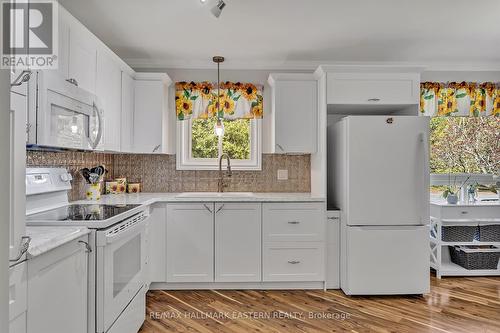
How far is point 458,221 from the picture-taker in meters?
3.42

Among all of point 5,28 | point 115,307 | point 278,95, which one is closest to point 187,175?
point 278,95

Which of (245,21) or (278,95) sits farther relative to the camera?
(278,95)

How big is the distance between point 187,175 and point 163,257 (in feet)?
3.16

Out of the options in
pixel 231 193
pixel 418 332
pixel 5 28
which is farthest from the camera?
pixel 231 193

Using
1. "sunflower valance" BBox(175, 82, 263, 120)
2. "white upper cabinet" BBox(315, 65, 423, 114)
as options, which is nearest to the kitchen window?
"white upper cabinet" BBox(315, 65, 423, 114)

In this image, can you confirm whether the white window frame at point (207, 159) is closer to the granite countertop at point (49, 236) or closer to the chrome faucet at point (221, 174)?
the chrome faucet at point (221, 174)

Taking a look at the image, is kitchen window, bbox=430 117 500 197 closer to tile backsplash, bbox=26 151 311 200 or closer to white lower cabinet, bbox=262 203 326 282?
tile backsplash, bbox=26 151 311 200

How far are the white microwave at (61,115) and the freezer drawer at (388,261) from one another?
2223 mm

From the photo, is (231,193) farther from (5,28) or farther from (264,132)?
(5,28)

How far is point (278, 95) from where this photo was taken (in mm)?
3361

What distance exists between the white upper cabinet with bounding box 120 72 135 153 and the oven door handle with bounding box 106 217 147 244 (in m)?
0.96

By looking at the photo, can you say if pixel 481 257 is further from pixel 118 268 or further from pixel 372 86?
pixel 118 268

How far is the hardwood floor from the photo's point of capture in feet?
8.05

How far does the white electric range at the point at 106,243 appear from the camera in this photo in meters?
1.78
